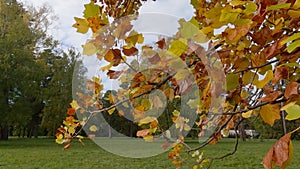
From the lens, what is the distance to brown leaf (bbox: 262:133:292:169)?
38cm

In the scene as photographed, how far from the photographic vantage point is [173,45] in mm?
546

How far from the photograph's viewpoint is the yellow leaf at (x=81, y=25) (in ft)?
2.04

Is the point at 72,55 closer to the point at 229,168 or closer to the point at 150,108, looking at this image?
the point at 229,168

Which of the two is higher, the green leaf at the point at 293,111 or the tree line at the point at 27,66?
the tree line at the point at 27,66

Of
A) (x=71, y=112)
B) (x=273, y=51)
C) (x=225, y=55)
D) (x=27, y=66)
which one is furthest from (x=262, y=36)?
(x=27, y=66)

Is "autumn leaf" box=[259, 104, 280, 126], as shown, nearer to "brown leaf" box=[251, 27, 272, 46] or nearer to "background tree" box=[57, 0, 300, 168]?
"background tree" box=[57, 0, 300, 168]

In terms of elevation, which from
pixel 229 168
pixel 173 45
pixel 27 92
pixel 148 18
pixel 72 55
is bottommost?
pixel 229 168

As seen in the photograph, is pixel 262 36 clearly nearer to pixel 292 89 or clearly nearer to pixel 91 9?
pixel 292 89

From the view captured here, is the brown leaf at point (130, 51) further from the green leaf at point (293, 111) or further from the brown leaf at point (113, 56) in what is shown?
→ the green leaf at point (293, 111)

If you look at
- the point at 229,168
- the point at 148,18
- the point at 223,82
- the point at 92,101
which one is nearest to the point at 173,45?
the point at 223,82

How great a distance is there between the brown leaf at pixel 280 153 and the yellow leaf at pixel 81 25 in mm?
405

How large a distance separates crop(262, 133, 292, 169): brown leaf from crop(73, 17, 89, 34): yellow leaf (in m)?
0.41

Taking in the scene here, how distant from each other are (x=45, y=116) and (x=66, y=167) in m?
10.4

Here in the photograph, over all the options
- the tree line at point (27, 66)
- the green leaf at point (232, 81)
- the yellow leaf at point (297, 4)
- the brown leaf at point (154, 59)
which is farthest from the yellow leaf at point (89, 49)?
the tree line at point (27, 66)
